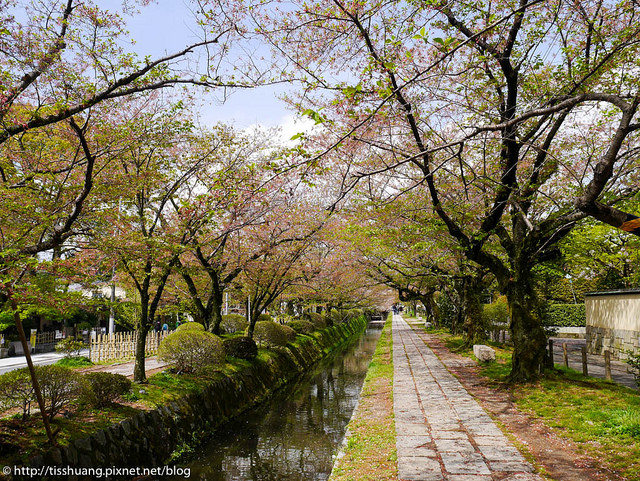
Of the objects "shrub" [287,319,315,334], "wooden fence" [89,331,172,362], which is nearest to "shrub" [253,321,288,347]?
"wooden fence" [89,331,172,362]

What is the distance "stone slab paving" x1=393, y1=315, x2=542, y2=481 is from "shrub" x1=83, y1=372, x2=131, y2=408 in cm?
549

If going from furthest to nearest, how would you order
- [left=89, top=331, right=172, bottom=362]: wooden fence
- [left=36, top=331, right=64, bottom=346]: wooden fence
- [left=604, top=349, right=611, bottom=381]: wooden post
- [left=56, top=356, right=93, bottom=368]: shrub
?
[left=36, top=331, right=64, bottom=346]: wooden fence
[left=89, top=331, right=172, bottom=362]: wooden fence
[left=56, top=356, right=93, bottom=368]: shrub
[left=604, top=349, right=611, bottom=381]: wooden post

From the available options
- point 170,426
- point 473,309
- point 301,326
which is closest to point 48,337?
point 301,326

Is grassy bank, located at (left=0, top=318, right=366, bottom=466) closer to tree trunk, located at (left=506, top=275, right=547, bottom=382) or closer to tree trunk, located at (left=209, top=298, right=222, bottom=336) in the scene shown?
tree trunk, located at (left=209, top=298, right=222, bottom=336)

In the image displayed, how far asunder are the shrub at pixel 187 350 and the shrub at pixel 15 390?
5.15 m

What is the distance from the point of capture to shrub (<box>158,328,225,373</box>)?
11703 millimetres

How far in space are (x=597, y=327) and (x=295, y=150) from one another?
1847 cm

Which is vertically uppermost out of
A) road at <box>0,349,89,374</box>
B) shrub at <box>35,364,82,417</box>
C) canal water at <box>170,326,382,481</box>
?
shrub at <box>35,364,82,417</box>

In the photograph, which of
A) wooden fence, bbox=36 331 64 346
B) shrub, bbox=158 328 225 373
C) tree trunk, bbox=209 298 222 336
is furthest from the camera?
wooden fence, bbox=36 331 64 346

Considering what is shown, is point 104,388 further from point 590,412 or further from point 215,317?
point 590,412

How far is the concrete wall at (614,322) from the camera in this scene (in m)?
14.5

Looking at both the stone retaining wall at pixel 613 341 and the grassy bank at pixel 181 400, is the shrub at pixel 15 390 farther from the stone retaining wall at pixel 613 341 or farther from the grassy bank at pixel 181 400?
the stone retaining wall at pixel 613 341

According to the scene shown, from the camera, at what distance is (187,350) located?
11750 millimetres

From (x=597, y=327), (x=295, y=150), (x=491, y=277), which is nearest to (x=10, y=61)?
(x=295, y=150)
